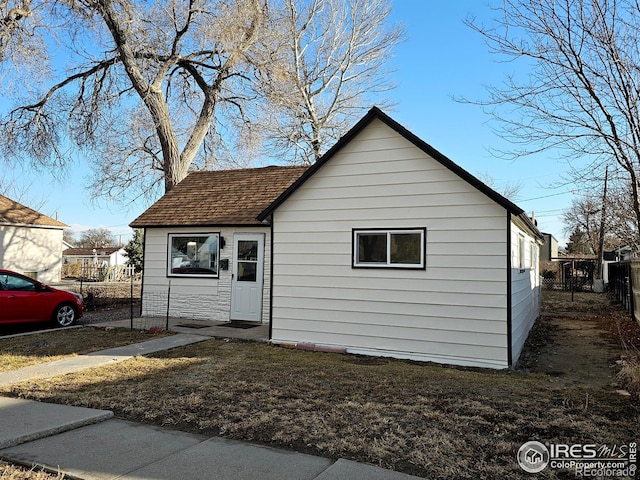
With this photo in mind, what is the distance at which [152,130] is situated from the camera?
23344 mm

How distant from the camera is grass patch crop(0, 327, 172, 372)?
812 centimetres

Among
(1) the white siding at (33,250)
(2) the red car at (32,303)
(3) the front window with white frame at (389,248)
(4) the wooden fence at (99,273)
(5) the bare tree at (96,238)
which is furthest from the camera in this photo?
(5) the bare tree at (96,238)

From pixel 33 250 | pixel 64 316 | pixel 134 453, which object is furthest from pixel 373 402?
pixel 33 250

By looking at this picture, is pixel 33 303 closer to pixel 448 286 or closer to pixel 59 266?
pixel 448 286

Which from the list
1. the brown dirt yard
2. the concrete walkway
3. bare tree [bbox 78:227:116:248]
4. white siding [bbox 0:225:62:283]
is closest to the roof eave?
the brown dirt yard

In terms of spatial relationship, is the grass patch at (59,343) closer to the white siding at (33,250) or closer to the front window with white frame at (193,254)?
the front window with white frame at (193,254)

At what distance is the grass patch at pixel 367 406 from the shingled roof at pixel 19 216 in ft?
78.2

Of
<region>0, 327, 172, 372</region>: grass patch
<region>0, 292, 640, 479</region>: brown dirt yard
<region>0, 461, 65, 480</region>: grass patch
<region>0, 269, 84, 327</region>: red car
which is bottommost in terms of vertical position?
<region>0, 327, 172, 372</region>: grass patch

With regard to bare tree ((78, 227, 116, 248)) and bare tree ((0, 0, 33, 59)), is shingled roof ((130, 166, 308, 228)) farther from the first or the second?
bare tree ((78, 227, 116, 248))

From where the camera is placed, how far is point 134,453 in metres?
4.06

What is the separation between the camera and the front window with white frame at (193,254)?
1273 cm

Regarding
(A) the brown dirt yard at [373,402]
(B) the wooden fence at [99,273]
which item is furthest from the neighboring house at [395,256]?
(B) the wooden fence at [99,273]

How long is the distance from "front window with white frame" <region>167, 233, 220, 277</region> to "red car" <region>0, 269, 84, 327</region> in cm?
264

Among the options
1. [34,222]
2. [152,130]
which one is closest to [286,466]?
[152,130]
